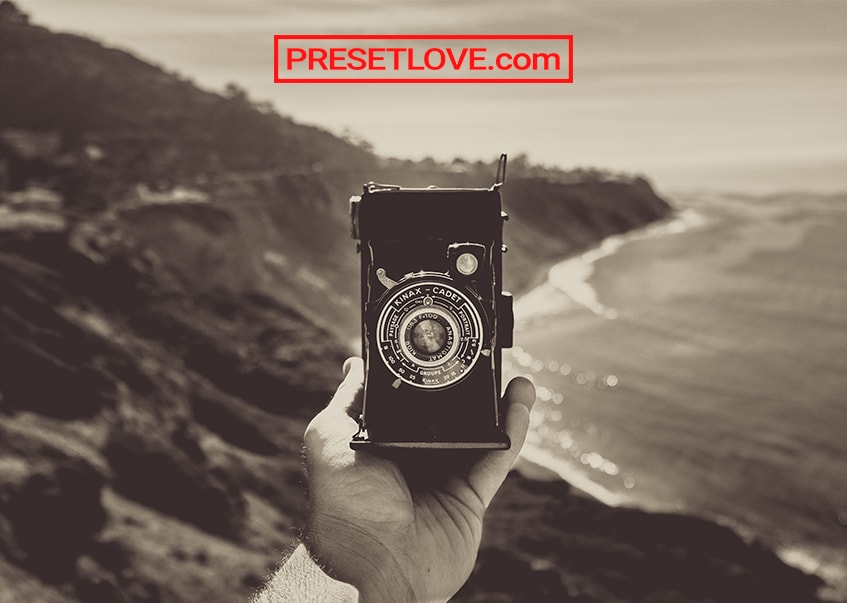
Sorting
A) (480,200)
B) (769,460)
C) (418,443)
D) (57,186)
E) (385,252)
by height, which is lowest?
(769,460)

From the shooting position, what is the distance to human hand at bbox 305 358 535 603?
2959 millimetres

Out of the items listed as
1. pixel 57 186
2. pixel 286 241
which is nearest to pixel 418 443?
pixel 57 186

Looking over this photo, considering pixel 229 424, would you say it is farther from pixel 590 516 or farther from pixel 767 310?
pixel 767 310

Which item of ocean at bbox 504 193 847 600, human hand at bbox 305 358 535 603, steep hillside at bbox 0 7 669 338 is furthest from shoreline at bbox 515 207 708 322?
human hand at bbox 305 358 535 603

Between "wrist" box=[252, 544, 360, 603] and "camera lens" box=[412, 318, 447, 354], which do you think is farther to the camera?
"camera lens" box=[412, 318, 447, 354]

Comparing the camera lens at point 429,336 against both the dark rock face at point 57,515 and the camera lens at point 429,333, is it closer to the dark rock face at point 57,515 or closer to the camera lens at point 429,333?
the camera lens at point 429,333

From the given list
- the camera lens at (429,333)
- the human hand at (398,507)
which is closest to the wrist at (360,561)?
the human hand at (398,507)

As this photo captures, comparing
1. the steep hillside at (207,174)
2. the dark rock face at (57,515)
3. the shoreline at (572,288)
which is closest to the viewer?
the dark rock face at (57,515)

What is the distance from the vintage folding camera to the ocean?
1329cm

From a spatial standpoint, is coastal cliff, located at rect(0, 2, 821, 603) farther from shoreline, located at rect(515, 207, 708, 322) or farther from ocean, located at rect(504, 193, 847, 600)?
shoreline, located at rect(515, 207, 708, 322)

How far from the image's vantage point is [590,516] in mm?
15406

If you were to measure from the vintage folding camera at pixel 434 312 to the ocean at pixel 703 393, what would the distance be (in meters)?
13.3

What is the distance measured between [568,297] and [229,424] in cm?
3029

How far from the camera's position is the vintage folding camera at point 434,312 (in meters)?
3.47
